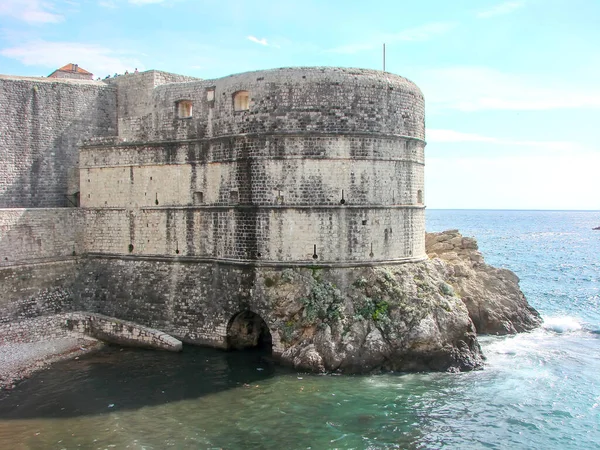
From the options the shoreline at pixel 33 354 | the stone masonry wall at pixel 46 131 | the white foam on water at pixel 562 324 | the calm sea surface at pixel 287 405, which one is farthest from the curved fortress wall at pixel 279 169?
the white foam on water at pixel 562 324

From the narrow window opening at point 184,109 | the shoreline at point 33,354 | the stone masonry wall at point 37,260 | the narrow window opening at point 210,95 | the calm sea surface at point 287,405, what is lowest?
the calm sea surface at point 287,405

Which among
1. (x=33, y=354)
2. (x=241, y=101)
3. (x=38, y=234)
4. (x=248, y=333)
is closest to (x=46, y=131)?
(x=38, y=234)

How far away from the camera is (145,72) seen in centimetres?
2559

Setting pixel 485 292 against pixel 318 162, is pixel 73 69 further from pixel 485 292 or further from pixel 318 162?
pixel 485 292

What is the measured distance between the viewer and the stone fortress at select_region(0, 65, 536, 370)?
2177 cm

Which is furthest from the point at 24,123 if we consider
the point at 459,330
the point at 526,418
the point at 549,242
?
the point at 549,242

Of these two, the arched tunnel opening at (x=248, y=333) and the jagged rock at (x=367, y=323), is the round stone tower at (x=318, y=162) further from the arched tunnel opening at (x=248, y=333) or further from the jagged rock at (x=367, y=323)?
the arched tunnel opening at (x=248, y=333)

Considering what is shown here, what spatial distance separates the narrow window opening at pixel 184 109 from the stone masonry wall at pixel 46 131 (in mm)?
4680

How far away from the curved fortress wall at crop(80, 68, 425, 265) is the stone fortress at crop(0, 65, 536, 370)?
51mm

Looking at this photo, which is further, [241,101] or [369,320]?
[241,101]

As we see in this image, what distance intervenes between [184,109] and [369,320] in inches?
435

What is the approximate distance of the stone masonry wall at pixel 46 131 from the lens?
2528 centimetres

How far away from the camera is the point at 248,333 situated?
23.2 metres

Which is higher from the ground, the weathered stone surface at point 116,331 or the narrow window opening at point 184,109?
the narrow window opening at point 184,109
